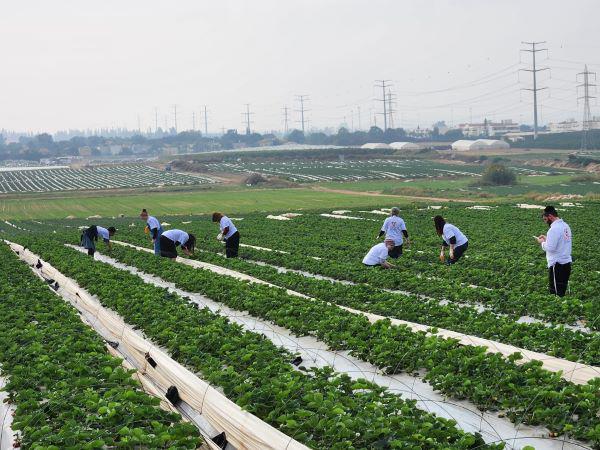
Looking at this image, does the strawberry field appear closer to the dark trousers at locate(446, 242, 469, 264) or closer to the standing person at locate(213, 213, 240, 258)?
the dark trousers at locate(446, 242, 469, 264)

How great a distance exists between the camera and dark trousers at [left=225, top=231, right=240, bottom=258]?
895 inches

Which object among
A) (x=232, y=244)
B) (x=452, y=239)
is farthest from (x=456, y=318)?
(x=232, y=244)

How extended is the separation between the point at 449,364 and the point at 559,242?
15.4 ft

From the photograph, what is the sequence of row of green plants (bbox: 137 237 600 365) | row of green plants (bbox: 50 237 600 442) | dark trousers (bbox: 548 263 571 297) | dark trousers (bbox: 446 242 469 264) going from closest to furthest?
1. row of green plants (bbox: 50 237 600 442)
2. row of green plants (bbox: 137 237 600 365)
3. dark trousers (bbox: 548 263 571 297)
4. dark trousers (bbox: 446 242 469 264)

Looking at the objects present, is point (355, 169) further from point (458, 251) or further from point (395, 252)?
point (458, 251)

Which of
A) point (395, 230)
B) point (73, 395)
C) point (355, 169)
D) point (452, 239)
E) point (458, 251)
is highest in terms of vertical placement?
point (355, 169)

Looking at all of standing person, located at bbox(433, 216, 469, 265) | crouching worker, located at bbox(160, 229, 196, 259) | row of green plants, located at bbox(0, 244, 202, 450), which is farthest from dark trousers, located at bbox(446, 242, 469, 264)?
row of green plants, located at bbox(0, 244, 202, 450)

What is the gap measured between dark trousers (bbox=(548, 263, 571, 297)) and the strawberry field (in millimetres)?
276

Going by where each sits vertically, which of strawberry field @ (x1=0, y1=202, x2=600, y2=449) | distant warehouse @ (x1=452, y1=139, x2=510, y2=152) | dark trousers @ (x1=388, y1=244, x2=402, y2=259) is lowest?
strawberry field @ (x1=0, y1=202, x2=600, y2=449)

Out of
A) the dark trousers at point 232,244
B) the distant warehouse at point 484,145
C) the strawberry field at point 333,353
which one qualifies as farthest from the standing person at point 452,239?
the distant warehouse at point 484,145

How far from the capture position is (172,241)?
22.4 m

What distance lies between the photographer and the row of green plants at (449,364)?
25.7 feet

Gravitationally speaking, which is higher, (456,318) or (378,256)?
(378,256)

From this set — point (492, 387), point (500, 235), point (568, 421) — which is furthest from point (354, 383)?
point (500, 235)
